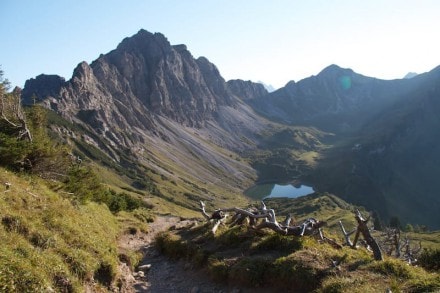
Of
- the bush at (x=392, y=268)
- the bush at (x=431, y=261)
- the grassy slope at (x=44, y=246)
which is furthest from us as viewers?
the bush at (x=431, y=261)

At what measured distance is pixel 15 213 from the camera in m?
17.8

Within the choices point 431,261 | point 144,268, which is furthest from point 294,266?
point 144,268

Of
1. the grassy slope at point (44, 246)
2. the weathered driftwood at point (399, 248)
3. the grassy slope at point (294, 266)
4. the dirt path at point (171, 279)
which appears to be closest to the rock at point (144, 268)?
the dirt path at point (171, 279)

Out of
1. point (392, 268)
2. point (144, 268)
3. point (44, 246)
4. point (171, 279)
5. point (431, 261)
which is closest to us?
point (392, 268)

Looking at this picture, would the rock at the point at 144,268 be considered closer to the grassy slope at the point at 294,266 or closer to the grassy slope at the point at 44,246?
the grassy slope at the point at 44,246

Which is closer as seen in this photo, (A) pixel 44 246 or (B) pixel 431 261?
(A) pixel 44 246

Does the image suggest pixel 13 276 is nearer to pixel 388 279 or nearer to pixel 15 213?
pixel 15 213

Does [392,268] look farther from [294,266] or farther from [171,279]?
[171,279]

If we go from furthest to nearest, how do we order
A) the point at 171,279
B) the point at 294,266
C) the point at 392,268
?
1. the point at 171,279
2. the point at 294,266
3. the point at 392,268

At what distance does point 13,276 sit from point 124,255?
11428 millimetres

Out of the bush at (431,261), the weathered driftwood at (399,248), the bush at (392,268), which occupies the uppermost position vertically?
the bush at (392,268)

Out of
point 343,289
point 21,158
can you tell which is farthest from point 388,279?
point 21,158

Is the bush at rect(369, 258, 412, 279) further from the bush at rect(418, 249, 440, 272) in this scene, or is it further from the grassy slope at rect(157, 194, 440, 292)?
the bush at rect(418, 249, 440, 272)

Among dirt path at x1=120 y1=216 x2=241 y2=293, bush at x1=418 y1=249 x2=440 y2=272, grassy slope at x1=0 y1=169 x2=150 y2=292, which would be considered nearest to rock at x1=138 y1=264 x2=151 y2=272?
dirt path at x1=120 y1=216 x2=241 y2=293
